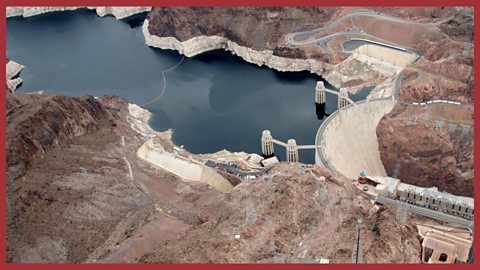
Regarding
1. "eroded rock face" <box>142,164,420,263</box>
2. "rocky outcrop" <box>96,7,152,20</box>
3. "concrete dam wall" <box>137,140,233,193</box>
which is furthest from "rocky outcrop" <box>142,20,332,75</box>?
"eroded rock face" <box>142,164,420,263</box>

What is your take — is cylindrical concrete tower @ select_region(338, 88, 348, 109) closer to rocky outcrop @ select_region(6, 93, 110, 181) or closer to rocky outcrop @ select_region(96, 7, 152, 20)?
rocky outcrop @ select_region(6, 93, 110, 181)

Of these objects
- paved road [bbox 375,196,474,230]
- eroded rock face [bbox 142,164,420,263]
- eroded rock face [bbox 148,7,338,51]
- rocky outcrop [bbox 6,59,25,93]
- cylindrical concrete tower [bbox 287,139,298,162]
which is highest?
→ eroded rock face [bbox 148,7,338,51]

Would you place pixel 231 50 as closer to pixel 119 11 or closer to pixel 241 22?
pixel 241 22

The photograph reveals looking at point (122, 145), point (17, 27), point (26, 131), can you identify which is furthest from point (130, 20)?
point (26, 131)

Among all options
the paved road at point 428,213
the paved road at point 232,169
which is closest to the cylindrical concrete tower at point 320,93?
the paved road at point 232,169

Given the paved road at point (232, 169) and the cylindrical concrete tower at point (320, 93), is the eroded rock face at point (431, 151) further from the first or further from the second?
the paved road at point (232, 169)

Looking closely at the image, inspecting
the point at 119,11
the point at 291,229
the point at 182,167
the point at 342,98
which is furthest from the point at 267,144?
the point at 119,11

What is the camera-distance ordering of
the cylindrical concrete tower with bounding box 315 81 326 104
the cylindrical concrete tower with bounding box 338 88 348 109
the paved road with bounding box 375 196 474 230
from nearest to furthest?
1. the paved road with bounding box 375 196 474 230
2. the cylindrical concrete tower with bounding box 338 88 348 109
3. the cylindrical concrete tower with bounding box 315 81 326 104
